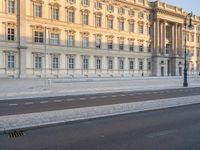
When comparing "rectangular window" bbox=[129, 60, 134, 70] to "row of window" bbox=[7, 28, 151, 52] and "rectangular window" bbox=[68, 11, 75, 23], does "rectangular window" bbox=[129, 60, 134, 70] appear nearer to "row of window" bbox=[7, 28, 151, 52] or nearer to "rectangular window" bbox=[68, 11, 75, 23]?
"row of window" bbox=[7, 28, 151, 52]

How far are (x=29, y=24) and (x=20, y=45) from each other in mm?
4372

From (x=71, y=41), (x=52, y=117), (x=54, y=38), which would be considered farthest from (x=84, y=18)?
(x=52, y=117)

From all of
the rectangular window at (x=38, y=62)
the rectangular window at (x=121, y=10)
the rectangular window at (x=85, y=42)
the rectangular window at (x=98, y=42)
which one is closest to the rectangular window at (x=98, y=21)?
the rectangular window at (x=98, y=42)

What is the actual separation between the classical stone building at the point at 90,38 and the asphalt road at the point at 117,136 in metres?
40.2

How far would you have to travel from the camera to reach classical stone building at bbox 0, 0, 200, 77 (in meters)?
50.0

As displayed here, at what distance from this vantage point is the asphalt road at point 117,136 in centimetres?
770

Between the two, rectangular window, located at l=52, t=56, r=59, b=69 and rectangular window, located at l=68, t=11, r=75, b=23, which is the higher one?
rectangular window, located at l=68, t=11, r=75, b=23

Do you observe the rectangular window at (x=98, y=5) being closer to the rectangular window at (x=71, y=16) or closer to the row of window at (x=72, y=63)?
the rectangular window at (x=71, y=16)

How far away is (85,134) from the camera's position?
916 cm

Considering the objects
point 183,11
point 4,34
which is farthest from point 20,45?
point 183,11

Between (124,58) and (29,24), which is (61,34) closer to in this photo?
(29,24)

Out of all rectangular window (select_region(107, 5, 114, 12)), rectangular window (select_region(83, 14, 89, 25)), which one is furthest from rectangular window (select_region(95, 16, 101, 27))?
rectangular window (select_region(107, 5, 114, 12))

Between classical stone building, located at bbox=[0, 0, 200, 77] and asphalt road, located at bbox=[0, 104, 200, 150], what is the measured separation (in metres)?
40.2

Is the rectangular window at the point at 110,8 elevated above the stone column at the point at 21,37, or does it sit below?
above
